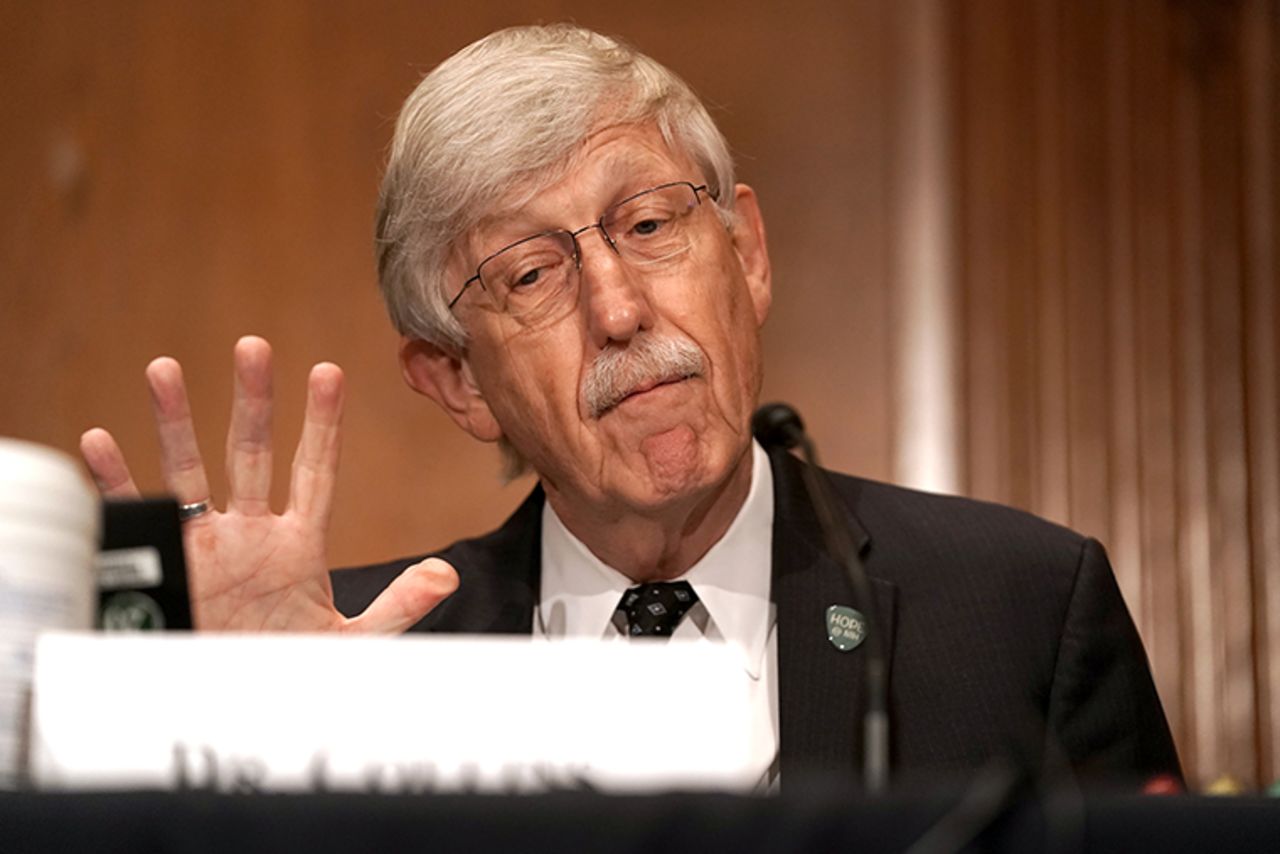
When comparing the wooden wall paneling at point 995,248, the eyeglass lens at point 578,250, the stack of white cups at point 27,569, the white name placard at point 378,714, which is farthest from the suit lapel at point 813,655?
the wooden wall paneling at point 995,248

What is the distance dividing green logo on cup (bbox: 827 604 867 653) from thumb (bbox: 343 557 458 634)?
531 mm

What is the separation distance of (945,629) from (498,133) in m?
0.82

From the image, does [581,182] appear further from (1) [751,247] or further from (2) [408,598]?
(2) [408,598]

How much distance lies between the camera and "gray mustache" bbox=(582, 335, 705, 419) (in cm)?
194

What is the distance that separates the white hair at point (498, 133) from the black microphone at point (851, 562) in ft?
1.60

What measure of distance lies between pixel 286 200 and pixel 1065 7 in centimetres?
168

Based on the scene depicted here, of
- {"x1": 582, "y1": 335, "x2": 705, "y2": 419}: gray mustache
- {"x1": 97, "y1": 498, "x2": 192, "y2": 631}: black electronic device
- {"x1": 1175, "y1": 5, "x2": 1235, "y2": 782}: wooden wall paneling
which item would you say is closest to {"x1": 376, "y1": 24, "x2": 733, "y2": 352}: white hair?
{"x1": 582, "y1": 335, "x2": 705, "y2": 419}: gray mustache

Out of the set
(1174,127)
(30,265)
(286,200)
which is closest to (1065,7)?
(1174,127)

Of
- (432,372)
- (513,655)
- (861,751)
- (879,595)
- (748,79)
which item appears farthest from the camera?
(748,79)

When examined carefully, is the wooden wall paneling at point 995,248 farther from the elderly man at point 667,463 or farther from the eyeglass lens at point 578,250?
the eyeglass lens at point 578,250

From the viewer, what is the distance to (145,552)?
102 cm

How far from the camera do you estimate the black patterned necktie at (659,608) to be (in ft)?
6.81

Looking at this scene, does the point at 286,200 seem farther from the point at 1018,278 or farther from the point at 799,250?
the point at 1018,278

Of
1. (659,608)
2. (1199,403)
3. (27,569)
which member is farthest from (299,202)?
(27,569)
